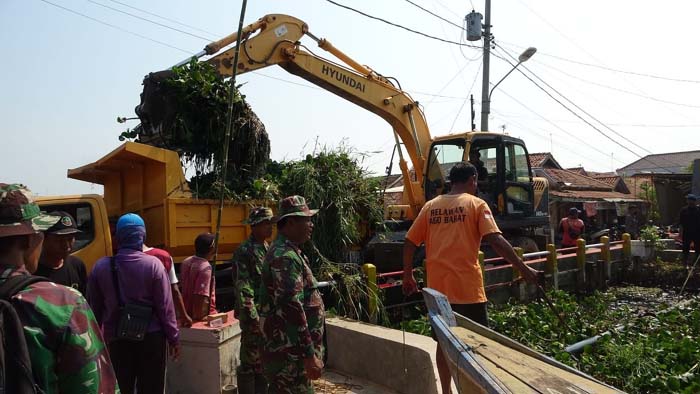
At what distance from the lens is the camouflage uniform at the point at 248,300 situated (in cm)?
392

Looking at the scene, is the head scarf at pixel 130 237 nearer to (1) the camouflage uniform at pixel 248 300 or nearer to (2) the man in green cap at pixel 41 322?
(1) the camouflage uniform at pixel 248 300

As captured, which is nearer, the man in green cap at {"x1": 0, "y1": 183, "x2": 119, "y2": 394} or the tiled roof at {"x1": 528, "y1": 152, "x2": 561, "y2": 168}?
the man in green cap at {"x1": 0, "y1": 183, "x2": 119, "y2": 394}

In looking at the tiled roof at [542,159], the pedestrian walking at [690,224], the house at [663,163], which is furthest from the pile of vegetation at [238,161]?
the house at [663,163]

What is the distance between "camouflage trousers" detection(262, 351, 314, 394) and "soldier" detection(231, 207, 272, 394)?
86 cm

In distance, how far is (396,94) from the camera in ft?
33.4

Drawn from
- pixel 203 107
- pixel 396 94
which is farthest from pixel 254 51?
pixel 396 94

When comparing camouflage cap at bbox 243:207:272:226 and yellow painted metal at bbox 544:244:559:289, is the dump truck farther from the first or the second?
yellow painted metal at bbox 544:244:559:289

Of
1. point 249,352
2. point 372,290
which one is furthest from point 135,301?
point 372,290

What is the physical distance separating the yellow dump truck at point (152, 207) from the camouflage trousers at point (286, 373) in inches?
116

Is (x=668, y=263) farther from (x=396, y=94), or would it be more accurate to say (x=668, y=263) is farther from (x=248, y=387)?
(x=248, y=387)

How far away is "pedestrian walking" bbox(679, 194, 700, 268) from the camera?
9.79 m

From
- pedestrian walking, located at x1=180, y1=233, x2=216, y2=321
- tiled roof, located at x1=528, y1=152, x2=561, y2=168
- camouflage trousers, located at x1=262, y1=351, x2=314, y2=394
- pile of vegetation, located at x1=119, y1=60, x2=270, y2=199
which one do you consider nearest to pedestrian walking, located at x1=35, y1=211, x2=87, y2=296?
pedestrian walking, located at x1=180, y1=233, x2=216, y2=321

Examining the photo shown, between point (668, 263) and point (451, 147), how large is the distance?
20.2 feet

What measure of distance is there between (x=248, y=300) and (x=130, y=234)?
3.29ft
